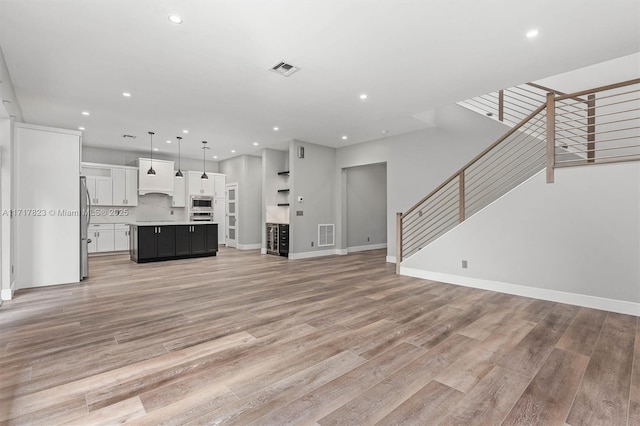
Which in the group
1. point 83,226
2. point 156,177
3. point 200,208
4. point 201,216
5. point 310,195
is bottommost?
point 83,226

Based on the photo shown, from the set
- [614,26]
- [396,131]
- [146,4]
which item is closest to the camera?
[146,4]

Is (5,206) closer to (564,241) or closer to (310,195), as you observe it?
(310,195)

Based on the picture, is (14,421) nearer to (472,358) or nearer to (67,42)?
(472,358)

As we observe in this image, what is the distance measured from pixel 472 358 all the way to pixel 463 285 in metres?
2.65

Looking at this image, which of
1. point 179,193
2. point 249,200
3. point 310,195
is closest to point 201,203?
point 179,193

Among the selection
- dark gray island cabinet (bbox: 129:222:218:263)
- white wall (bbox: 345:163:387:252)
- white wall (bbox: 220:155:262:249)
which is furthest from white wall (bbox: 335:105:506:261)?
dark gray island cabinet (bbox: 129:222:218:263)

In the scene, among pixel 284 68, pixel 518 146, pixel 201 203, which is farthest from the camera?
pixel 201 203

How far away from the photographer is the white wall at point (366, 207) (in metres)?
9.05

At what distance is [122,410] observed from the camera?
177 cm

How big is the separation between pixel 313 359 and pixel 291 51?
10.6 ft

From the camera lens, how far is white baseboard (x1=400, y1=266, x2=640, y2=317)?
3.55m

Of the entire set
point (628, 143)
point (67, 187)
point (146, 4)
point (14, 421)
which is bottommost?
point (14, 421)

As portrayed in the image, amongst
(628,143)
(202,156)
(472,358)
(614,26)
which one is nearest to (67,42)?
(472,358)

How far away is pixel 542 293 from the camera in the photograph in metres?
4.11
